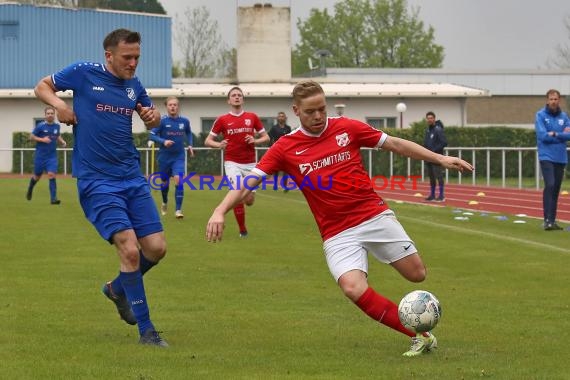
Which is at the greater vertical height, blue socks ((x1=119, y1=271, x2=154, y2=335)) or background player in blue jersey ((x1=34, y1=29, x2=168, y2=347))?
background player in blue jersey ((x1=34, y1=29, x2=168, y2=347))

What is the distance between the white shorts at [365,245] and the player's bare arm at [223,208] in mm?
696

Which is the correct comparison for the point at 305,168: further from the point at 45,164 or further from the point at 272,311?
the point at 45,164

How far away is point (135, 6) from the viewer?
297 feet

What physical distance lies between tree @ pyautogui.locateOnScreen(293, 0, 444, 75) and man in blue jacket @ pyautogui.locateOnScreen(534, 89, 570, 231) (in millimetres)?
83497

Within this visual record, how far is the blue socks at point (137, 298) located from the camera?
828 centimetres

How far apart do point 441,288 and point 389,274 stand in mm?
1284

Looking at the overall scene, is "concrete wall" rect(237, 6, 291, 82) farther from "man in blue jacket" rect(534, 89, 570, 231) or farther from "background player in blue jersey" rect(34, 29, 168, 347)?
"background player in blue jersey" rect(34, 29, 168, 347)

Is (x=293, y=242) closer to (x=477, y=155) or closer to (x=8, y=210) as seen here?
(x=8, y=210)

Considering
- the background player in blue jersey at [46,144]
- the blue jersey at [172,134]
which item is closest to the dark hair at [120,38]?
the blue jersey at [172,134]

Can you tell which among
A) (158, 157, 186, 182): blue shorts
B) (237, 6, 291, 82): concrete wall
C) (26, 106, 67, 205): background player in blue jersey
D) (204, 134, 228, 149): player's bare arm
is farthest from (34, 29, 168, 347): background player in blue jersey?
(237, 6, 291, 82): concrete wall

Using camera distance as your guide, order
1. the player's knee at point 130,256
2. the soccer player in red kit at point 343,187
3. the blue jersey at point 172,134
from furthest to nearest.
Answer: the blue jersey at point 172,134 → the player's knee at point 130,256 → the soccer player in red kit at point 343,187

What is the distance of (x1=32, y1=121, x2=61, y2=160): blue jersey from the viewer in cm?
2619

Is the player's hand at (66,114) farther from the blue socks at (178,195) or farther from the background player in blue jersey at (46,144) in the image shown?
the background player in blue jersey at (46,144)

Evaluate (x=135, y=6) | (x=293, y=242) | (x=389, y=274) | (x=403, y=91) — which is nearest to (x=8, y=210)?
(x=293, y=242)
